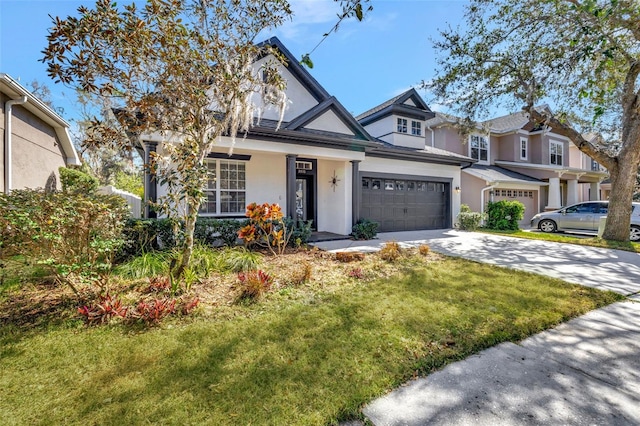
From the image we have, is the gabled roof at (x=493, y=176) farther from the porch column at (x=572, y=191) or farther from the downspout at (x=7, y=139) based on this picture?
the downspout at (x=7, y=139)

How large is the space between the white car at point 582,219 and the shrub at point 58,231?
673 inches

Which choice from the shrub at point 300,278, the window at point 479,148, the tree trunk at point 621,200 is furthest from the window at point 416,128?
the shrub at point 300,278

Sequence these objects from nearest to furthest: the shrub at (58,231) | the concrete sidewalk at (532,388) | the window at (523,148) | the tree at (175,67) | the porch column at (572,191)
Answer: the concrete sidewalk at (532,388), the shrub at (58,231), the tree at (175,67), the window at (523,148), the porch column at (572,191)

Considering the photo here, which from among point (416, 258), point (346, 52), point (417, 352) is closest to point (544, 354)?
point (417, 352)

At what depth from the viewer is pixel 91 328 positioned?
11.4 ft

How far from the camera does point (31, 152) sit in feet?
34.6

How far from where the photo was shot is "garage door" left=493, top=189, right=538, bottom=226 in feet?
57.6

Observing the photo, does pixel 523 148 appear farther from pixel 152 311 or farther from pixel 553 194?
pixel 152 311

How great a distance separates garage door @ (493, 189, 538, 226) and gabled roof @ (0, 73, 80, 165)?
21.6 meters

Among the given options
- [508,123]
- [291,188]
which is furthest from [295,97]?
[508,123]

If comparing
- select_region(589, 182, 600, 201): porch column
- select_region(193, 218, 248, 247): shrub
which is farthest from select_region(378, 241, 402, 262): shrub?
select_region(589, 182, 600, 201): porch column

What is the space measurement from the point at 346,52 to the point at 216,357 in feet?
29.7

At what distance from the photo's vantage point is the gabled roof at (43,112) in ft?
27.4

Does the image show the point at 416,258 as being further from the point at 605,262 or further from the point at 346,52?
the point at 346,52
